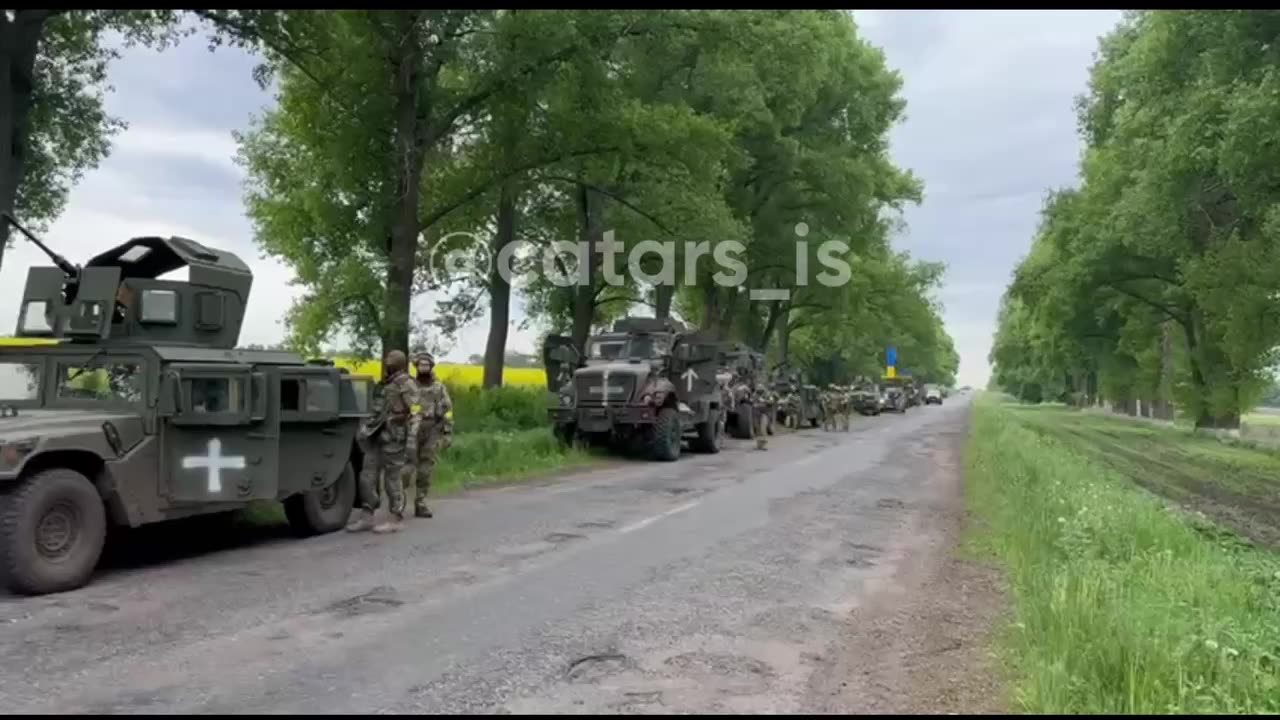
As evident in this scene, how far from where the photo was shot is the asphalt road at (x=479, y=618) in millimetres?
5508

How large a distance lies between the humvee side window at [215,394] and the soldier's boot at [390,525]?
2.16 metres

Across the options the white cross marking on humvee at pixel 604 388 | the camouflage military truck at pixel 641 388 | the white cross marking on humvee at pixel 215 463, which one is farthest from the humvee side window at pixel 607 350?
the white cross marking on humvee at pixel 215 463

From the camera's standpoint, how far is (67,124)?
16078 millimetres

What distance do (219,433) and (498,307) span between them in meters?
20.4

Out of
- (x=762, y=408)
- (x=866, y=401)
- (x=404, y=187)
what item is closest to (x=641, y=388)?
(x=404, y=187)

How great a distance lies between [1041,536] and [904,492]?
656 centimetres

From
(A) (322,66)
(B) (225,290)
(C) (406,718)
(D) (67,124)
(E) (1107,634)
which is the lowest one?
(C) (406,718)

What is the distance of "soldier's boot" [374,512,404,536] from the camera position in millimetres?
10852

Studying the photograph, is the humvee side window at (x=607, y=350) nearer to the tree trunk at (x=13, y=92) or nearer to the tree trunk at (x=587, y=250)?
the tree trunk at (x=587, y=250)

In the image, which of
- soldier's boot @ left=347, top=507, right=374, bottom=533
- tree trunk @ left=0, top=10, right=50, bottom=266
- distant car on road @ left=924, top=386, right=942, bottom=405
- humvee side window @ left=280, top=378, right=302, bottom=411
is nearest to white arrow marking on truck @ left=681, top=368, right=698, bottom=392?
soldier's boot @ left=347, top=507, right=374, bottom=533

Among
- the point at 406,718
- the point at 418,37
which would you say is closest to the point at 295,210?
the point at 418,37

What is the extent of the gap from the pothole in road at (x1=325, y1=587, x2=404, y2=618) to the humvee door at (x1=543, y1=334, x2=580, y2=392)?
1415 cm

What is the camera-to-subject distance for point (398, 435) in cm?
1125

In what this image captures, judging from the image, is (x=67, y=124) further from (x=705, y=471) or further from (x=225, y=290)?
(x=705, y=471)
